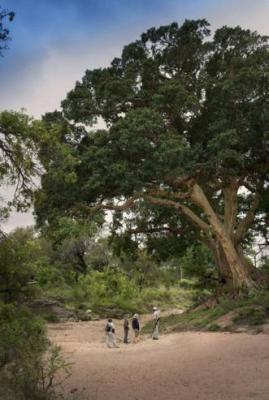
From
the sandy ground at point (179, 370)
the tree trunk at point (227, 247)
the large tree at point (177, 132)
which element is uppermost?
the large tree at point (177, 132)

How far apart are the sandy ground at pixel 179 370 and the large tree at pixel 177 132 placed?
6888 mm

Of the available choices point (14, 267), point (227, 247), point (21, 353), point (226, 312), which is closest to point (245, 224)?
point (227, 247)

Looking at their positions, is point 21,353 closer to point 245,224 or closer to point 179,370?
point 179,370

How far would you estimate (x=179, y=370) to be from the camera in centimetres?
1354

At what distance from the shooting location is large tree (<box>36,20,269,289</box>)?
22.4 meters

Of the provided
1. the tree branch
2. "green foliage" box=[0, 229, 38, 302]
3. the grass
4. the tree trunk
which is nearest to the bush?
"green foliage" box=[0, 229, 38, 302]

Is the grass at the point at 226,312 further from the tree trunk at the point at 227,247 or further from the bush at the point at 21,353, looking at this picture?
the bush at the point at 21,353

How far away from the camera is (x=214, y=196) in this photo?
31344 millimetres

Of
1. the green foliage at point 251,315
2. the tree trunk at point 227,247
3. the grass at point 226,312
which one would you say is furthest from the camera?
the tree trunk at point 227,247

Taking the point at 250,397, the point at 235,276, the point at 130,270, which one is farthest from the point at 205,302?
the point at 130,270

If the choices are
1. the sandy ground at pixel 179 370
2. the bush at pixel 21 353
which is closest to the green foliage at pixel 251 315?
the sandy ground at pixel 179 370

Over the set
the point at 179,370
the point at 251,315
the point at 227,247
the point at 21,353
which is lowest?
the point at 179,370

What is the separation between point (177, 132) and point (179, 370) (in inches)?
581

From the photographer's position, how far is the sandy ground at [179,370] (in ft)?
35.2
